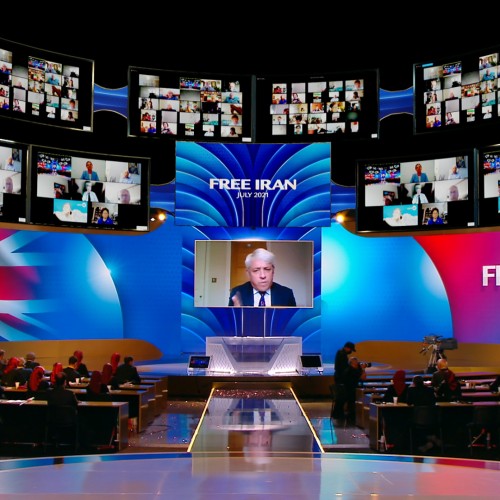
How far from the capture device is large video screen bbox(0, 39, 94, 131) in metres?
14.2

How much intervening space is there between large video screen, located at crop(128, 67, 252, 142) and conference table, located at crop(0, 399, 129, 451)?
7.72m

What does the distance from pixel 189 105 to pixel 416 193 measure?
16.0ft

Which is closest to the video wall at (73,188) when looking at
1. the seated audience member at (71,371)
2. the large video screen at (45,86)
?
the large video screen at (45,86)

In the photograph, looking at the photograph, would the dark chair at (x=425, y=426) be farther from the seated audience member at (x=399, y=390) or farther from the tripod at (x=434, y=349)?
the tripod at (x=434, y=349)

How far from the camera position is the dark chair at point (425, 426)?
873 cm

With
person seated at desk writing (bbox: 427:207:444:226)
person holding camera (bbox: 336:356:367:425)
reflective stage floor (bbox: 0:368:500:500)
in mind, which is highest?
person seated at desk writing (bbox: 427:207:444:226)

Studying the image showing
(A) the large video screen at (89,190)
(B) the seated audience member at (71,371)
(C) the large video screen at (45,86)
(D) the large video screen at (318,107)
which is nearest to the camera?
(B) the seated audience member at (71,371)

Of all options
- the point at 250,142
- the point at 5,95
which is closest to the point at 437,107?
the point at 250,142

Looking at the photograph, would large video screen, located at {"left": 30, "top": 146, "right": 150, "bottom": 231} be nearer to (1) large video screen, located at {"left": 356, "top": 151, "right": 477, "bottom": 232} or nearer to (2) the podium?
(2) the podium

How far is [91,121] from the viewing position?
15398 mm

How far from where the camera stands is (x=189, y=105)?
51.8ft

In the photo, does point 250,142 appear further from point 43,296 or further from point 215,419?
point 215,419

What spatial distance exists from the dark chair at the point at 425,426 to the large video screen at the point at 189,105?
8.45 metres

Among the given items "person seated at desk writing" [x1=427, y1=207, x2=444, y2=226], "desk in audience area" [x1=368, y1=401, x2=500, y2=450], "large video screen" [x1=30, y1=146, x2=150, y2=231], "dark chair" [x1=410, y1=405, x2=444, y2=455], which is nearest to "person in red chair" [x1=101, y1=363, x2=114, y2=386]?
"desk in audience area" [x1=368, y1=401, x2=500, y2=450]
